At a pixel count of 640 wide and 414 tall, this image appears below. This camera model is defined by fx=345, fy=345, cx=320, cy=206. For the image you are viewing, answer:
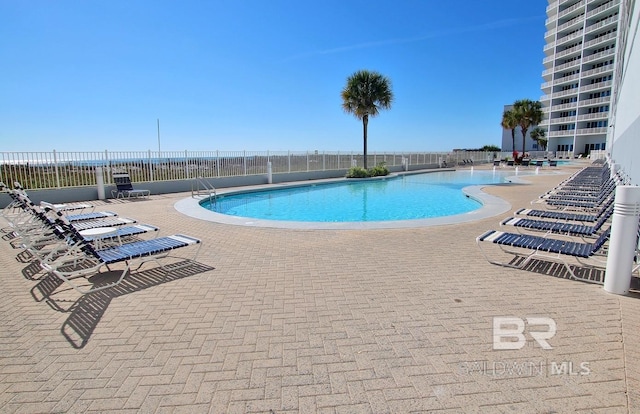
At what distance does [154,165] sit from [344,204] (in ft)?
29.2

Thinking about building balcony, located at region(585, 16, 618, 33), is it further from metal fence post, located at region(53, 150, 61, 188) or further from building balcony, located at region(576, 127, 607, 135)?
metal fence post, located at region(53, 150, 61, 188)

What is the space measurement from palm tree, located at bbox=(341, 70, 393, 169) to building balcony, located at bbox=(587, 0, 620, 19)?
5152cm

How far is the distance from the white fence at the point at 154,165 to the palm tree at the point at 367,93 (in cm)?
358

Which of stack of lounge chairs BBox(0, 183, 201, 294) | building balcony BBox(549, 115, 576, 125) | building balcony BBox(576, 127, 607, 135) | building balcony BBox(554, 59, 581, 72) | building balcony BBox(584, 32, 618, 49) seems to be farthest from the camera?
building balcony BBox(549, 115, 576, 125)

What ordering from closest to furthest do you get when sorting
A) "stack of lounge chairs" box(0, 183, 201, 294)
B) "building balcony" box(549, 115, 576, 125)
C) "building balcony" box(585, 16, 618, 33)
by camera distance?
"stack of lounge chairs" box(0, 183, 201, 294) → "building balcony" box(585, 16, 618, 33) → "building balcony" box(549, 115, 576, 125)

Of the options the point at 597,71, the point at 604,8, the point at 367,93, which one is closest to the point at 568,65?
the point at 597,71

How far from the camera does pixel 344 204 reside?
49.0ft

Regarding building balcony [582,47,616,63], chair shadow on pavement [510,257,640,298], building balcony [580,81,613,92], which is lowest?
chair shadow on pavement [510,257,640,298]

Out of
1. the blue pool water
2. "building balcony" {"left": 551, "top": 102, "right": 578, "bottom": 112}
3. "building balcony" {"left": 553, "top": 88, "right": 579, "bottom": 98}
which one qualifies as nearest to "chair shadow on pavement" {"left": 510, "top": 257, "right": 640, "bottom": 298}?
the blue pool water

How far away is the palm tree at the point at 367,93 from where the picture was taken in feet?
77.9

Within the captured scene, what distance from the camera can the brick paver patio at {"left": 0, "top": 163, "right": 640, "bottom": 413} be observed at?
8.24ft

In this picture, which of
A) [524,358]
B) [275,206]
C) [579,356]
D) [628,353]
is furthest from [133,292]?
[275,206]

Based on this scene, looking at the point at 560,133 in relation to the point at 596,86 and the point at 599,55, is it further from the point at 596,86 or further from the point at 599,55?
the point at 599,55

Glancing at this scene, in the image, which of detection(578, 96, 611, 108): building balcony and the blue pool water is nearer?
the blue pool water
